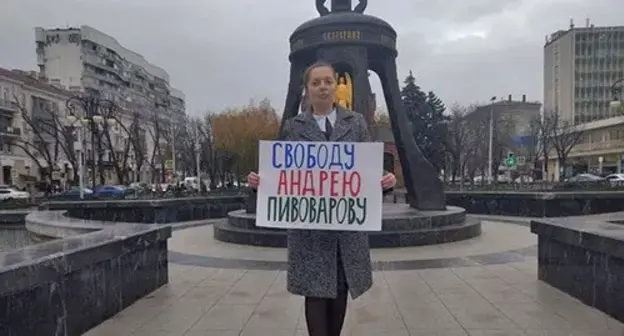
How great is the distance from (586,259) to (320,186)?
4041 mm

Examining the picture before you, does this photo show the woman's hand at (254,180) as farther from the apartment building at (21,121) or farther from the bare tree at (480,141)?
the apartment building at (21,121)

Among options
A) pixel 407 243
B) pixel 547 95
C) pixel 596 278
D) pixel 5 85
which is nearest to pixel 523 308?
pixel 596 278

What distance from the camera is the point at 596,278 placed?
5.90 m

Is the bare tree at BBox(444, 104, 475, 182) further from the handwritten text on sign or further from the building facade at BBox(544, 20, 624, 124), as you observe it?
the building facade at BBox(544, 20, 624, 124)

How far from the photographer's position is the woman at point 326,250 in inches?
137

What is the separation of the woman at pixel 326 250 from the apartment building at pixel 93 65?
73239mm

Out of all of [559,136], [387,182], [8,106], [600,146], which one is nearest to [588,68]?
[600,146]

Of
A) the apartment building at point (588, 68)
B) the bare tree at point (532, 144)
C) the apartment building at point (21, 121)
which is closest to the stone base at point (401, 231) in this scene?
the apartment building at point (21, 121)

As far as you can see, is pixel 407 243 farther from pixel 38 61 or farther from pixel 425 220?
pixel 38 61

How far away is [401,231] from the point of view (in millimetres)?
10898

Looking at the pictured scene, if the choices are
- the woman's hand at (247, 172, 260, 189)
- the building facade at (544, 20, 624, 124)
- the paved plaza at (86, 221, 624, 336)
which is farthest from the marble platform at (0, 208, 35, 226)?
the building facade at (544, 20, 624, 124)

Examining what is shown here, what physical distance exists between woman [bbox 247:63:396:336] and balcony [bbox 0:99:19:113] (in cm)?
5894

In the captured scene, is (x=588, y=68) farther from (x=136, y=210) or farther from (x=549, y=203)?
(x=136, y=210)

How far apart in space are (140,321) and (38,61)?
87.6 m
